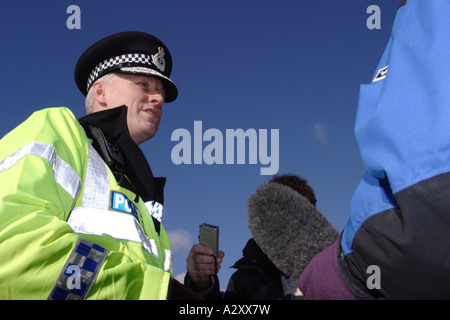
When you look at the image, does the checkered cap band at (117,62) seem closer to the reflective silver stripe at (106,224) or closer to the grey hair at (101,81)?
the grey hair at (101,81)

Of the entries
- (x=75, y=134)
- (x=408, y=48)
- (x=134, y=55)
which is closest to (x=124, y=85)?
(x=134, y=55)

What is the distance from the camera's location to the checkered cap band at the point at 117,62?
11.7 feet

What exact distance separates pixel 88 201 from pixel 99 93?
146cm

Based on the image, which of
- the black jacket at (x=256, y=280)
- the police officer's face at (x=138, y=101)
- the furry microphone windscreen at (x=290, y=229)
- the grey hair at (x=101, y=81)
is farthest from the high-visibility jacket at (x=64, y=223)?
the black jacket at (x=256, y=280)

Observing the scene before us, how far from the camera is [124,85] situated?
11.2ft

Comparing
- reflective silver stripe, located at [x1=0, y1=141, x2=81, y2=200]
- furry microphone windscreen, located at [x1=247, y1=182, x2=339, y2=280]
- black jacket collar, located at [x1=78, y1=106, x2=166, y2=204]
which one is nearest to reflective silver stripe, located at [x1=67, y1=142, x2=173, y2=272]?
reflective silver stripe, located at [x1=0, y1=141, x2=81, y2=200]

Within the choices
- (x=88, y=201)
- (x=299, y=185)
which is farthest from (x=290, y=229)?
(x=299, y=185)

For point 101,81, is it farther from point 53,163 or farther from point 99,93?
point 53,163

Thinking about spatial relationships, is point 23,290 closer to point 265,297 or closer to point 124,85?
point 124,85

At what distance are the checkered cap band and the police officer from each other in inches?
0.6

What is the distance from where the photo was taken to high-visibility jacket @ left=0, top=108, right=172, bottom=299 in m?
1.57

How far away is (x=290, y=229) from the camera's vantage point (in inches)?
97.0

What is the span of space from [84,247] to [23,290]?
0.28m
